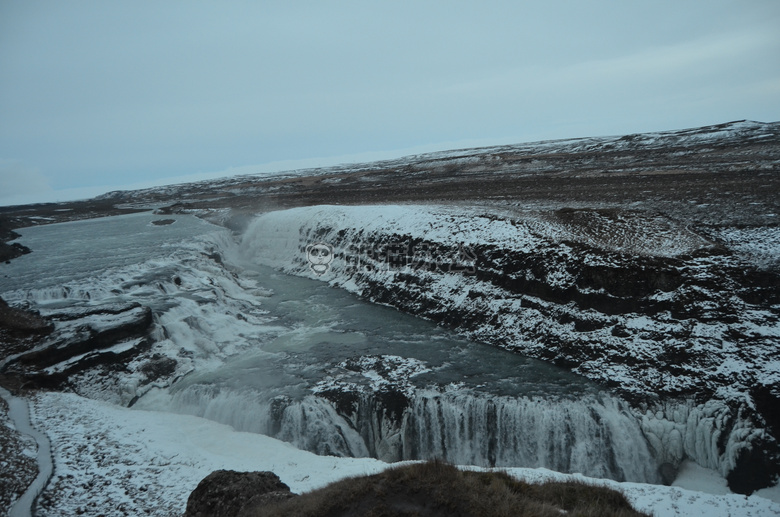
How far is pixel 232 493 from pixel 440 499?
4.45 m

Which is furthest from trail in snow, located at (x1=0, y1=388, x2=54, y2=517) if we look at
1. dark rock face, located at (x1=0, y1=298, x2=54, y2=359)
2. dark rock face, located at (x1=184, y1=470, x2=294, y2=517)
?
dark rock face, located at (x1=184, y1=470, x2=294, y2=517)

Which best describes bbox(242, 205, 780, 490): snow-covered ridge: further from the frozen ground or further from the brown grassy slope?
the brown grassy slope

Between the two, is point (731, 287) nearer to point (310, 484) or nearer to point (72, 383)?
point (310, 484)

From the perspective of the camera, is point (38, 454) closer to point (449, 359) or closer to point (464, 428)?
point (464, 428)

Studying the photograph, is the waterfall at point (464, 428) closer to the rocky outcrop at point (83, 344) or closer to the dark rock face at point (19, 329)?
the rocky outcrop at point (83, 344)

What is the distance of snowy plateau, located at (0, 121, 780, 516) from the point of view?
12375 millimetres

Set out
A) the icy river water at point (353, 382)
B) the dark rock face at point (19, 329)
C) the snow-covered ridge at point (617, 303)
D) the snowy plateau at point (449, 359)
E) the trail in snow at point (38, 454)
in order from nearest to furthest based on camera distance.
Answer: the trail in snow at point (38, 454)
the snowy plateau at point (449, 359)
the snow-covered ridge at point (617, 303)
the icy river water at point (353, 382)
the dark rock face at point (19, 329)

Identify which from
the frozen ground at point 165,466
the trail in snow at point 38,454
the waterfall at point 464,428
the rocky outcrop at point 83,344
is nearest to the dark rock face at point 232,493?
the frozen ground at point 165,466

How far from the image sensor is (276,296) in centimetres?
3025

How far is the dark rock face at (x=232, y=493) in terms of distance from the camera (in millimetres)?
8414

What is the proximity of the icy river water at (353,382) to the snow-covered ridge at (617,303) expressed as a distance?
1250 mm

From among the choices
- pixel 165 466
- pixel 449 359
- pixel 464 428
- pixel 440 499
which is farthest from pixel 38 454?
pixel 449 359

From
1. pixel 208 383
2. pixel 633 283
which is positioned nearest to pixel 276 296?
pixel 208 383

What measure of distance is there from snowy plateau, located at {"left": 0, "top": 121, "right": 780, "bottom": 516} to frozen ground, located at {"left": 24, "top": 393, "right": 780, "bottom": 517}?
0.26 feet
